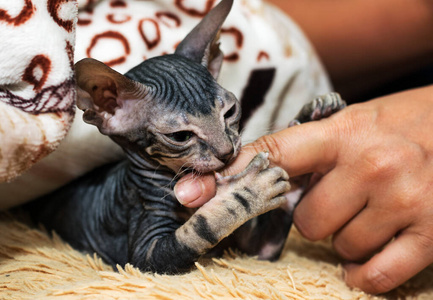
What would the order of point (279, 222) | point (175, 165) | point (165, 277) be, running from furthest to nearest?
point (279, 222) → point (175, 165) → point (165, 277)

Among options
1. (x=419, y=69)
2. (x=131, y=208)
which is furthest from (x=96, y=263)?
(x=419, y=69)

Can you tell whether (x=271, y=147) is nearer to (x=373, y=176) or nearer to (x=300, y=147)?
(x=300, y=147)

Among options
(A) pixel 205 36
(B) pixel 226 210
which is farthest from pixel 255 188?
(A) pixel 205 36

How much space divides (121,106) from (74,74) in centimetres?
13

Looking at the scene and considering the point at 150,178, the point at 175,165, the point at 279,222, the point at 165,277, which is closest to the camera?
the point at 165,277

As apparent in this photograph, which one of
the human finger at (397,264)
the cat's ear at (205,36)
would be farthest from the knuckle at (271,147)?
the human finger at (397,264)

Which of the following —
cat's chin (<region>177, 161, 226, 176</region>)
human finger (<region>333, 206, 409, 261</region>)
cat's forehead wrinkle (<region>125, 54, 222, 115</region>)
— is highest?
cat's forehead wrinkle (<region>125, 54, 222, 115</region>)

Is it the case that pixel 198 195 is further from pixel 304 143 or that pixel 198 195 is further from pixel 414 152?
pixel 414 152

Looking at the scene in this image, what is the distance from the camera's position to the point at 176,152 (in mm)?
945

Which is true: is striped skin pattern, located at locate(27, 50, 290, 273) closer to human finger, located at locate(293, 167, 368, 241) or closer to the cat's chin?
the cat's chin

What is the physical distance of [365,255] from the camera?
1.18 metres

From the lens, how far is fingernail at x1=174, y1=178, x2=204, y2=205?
89cm

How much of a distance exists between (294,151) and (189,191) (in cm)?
28

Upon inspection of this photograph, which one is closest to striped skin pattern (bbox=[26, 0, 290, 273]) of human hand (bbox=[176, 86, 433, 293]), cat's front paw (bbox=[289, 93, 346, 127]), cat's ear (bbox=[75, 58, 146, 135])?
cat's ear (bbox=[75, 58, 146, 135])
